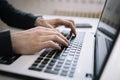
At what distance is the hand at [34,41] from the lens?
2.24 feet

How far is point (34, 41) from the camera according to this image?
71 cm

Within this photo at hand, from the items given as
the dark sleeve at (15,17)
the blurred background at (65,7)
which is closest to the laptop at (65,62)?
the dark sleeve at (15,17)

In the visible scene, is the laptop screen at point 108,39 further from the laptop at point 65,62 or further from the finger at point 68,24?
the finger at point 68,24

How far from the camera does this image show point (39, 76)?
20.5 inches

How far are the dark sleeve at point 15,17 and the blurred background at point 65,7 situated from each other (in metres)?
1.35

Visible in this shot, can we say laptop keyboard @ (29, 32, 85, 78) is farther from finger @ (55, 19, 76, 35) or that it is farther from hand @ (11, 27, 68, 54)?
finger @ (55, 19, 76, 35)

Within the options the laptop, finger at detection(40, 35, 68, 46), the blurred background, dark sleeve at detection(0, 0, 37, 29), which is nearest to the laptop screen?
the laptop

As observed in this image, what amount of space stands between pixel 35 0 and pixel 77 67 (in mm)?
2225

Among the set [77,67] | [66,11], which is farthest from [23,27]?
[66,11]

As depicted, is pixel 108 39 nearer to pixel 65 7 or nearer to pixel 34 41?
pixel 34 41

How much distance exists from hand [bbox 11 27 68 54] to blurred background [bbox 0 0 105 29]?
1.79 m

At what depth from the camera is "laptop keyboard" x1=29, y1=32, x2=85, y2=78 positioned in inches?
21.8

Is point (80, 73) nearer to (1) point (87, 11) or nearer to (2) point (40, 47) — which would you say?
(2) point (40, 47)

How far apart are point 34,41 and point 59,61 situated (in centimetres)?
14
